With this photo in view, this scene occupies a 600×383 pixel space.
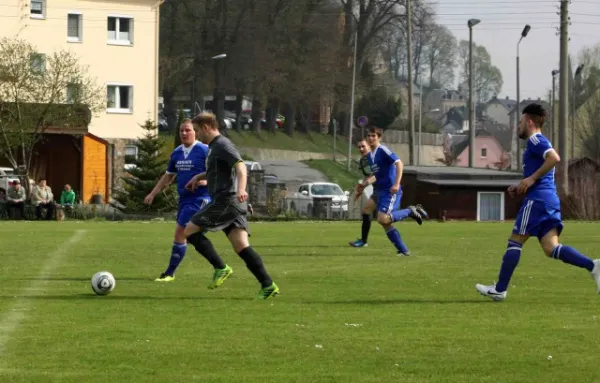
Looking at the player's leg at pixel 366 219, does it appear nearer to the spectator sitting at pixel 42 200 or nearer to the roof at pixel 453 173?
the spectator sitting at pixel 42 200

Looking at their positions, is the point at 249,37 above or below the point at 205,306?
above

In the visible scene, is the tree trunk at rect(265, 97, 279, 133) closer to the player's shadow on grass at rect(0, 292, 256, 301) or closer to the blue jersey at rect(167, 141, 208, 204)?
the blue jersey at rect(167, 141, 208, 204)

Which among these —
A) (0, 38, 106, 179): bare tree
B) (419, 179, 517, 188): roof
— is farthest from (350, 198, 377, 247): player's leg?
(419, 179, 517, 188): roof

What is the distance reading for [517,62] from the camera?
82.9m

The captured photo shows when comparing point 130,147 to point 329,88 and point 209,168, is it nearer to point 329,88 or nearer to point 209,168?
point 329,88

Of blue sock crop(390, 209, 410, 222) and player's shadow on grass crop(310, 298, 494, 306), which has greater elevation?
blue sock crop(390, 209, 410, 222)

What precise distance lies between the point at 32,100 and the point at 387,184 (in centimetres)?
3106

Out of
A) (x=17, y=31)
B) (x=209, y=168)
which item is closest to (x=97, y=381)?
(x=209, y=168)

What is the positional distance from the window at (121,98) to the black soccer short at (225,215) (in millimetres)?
52657

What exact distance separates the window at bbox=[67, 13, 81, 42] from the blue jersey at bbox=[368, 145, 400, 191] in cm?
4575

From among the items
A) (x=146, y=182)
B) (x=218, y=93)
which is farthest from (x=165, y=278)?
(x=218, y=93)

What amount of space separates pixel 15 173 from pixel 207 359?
140 feet

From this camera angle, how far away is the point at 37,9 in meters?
63.6

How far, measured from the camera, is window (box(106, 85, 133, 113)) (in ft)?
212
